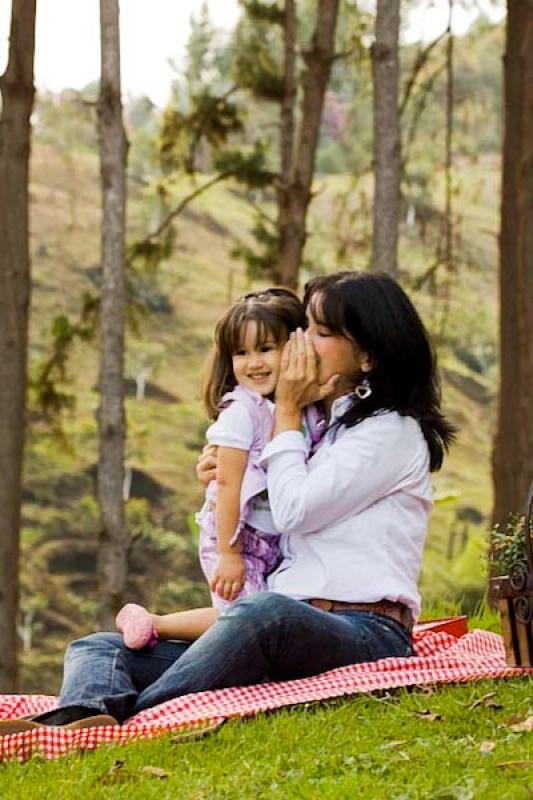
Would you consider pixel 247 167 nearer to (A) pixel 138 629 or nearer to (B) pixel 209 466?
(B) pixel 209 466

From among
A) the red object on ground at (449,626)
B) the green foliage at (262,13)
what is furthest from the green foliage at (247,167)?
the red object on ground at (449,626)

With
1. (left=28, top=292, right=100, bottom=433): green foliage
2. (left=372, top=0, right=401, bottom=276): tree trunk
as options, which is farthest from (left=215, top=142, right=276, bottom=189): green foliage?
(left=372, top=0, right=401, bottom=276): tree trunk

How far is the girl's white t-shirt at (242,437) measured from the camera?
4336mm

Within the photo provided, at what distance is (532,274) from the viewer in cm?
766

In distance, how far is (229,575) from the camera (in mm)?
4316

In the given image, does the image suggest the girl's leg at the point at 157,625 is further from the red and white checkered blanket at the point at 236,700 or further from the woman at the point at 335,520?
the red and white checkered blanket at the point at 236,700

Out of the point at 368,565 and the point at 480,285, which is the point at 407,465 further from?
the point at 480,285

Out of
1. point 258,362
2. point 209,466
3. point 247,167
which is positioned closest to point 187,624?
point 209,466

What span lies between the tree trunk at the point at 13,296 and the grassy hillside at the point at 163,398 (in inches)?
437

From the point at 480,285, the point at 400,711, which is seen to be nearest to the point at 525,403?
the point at 400,711

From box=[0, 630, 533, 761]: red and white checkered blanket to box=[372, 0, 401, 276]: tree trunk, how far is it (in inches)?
156

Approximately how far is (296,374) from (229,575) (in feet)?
1.92

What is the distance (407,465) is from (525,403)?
12.0 ft

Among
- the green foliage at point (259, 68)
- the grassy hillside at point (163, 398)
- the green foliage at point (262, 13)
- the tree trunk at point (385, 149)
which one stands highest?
the green foliage at point (262, 13)
